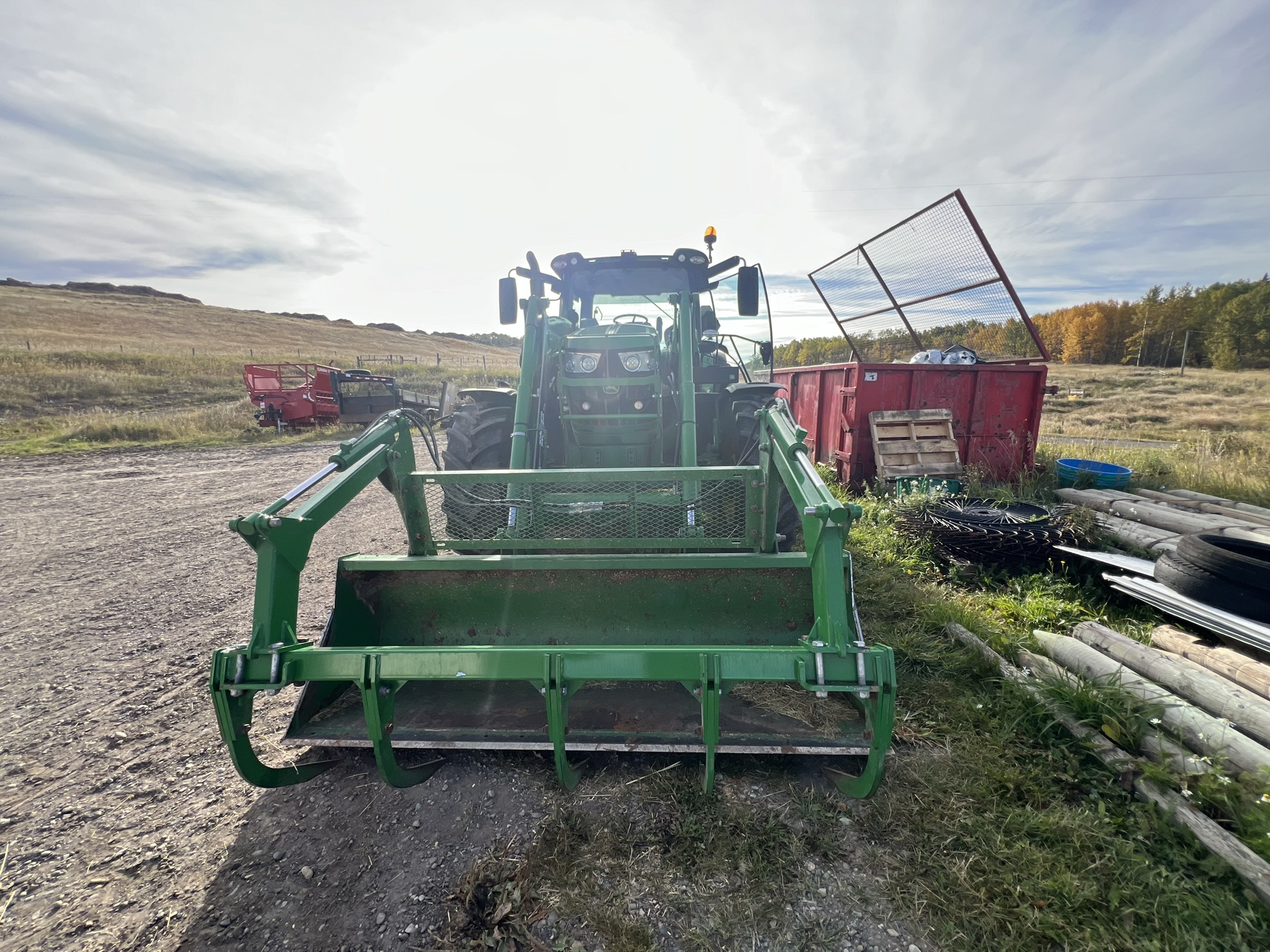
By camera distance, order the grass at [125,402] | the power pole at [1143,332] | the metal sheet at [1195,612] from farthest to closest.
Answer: the power pole at [1143,332], the grass at [125,402], the metal sheet at [1195,612]

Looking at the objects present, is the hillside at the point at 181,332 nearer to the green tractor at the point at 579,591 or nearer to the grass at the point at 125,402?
the grass at the point at 125,402

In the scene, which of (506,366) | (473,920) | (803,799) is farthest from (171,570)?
(506,366)

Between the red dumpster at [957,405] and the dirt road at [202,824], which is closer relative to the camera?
the dirt road at [202,824]

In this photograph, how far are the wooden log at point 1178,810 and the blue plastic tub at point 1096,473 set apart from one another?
4761 millimetres

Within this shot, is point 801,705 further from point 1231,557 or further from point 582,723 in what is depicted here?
point 1231,557

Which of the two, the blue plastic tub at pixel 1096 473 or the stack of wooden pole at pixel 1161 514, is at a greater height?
the blue plastic tub at pixel 1096 473

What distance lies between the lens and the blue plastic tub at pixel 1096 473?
6348mm

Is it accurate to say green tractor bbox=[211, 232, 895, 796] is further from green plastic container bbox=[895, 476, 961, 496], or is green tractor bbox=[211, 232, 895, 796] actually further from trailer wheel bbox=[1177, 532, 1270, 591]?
trailer wheel bbox=[1177, 532, 1270, 591]

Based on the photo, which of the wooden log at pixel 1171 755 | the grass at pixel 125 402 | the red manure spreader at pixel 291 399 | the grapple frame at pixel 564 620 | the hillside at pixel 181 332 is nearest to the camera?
the grapple frame at pixel 564 620

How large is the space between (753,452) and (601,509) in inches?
59.0

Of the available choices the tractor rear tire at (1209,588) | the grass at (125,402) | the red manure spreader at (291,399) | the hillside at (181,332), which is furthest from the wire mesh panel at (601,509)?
the hillside at (181,332)

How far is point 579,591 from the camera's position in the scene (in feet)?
9.53

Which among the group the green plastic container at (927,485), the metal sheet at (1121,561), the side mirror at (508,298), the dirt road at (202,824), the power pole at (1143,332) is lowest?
the dirt road at (202,824)

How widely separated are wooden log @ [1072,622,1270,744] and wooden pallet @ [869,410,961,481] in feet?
10.1
